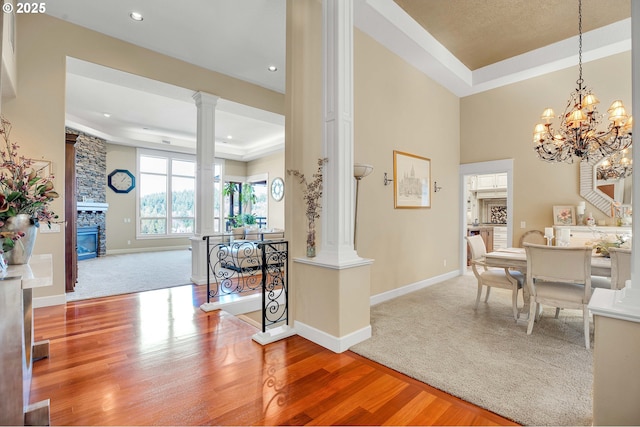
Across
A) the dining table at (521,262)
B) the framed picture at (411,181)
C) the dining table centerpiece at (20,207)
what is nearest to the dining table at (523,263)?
the dining table at (521,262)

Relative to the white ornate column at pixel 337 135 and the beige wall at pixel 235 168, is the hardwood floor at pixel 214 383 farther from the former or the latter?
the beige wall at pixel 235 168

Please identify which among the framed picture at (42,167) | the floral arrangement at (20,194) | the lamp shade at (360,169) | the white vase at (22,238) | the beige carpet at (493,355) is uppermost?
the framed picture at (42,167)

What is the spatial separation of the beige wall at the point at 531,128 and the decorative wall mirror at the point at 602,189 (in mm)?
87

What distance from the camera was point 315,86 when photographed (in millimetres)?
3162

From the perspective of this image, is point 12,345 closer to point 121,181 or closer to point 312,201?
point 312,201

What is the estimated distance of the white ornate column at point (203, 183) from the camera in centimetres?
508

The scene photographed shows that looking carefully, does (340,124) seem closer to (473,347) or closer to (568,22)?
(473,347)

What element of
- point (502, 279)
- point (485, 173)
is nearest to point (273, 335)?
point (502, 279)

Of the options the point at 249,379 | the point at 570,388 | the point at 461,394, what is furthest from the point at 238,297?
the point at 570,388

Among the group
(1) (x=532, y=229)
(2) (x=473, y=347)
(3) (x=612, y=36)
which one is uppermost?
(3) (x=612, y=36)

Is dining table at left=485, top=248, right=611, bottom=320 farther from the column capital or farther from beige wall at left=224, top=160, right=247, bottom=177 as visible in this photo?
beige wall at left=224, top=160, right=247, bottom=177

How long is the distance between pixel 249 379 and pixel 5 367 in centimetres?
136

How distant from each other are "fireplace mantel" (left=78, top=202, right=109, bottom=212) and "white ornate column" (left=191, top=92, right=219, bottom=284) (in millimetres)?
4616

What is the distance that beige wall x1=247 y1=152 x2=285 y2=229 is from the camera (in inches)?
401
